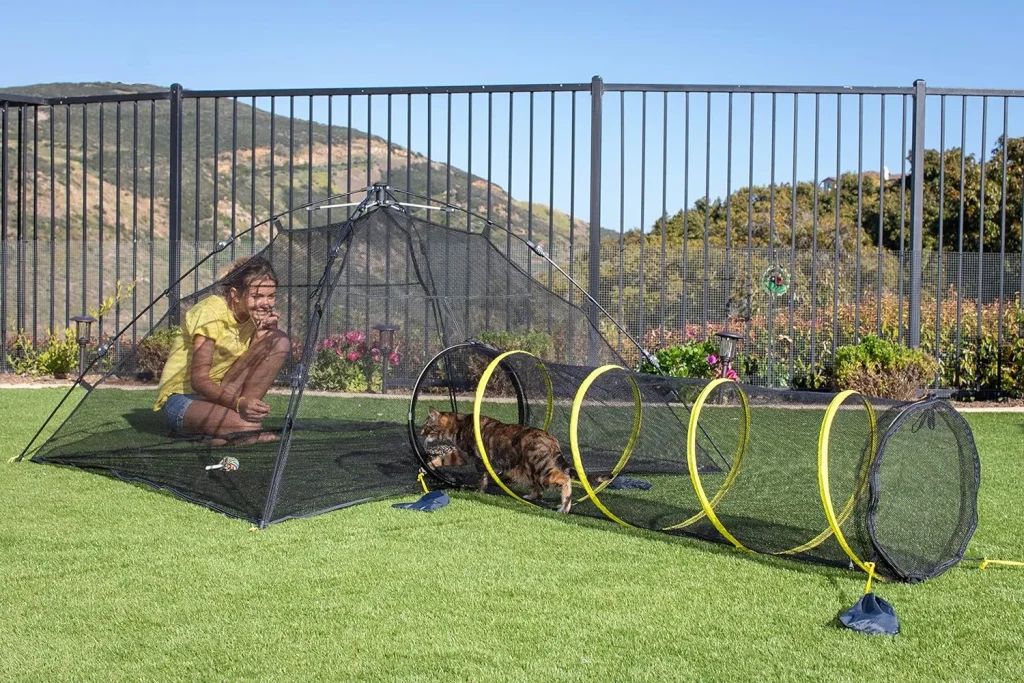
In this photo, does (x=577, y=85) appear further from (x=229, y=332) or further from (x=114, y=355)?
(x=229, y=332)

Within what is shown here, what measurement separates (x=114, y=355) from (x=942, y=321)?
941cm

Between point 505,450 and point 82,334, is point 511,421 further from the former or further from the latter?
point 82,334

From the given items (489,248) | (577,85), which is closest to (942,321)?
(577,85)

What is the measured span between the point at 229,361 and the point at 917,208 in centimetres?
886

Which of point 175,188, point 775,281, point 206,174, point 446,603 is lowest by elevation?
point 446,603

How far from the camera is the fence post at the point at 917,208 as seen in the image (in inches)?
498

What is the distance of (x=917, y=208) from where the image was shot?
1284 centimetres

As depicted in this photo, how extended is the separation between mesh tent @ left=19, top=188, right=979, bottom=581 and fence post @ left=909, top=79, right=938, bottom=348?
5580mm

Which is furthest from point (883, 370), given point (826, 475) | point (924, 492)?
point (826, 475)

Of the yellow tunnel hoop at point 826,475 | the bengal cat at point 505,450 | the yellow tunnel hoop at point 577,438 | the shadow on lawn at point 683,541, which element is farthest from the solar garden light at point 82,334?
the yellow tunnel hoop at point 826,475

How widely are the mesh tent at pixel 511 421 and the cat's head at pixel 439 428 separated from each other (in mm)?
97

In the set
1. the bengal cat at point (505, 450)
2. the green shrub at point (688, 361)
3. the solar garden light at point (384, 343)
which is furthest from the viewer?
the green shrub at point (688, 361)

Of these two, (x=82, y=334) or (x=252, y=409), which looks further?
(x=82, y=334)

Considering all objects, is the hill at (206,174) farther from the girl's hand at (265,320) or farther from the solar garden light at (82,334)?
the girl's hand at (265,320)
